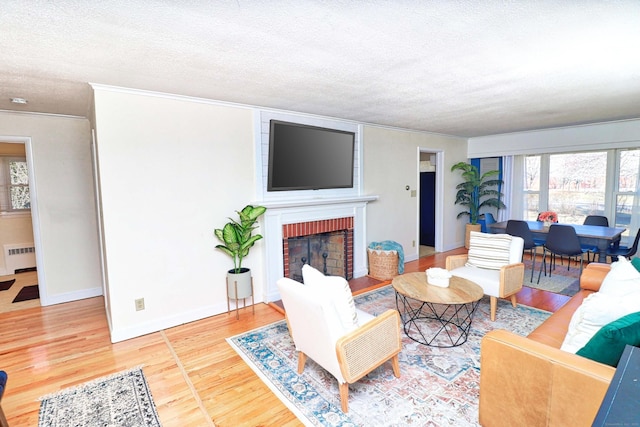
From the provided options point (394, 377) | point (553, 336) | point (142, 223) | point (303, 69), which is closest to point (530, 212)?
point (553, 336)

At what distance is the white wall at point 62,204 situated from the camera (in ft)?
12.2

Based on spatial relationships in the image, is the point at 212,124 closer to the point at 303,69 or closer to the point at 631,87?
the point at 303,69

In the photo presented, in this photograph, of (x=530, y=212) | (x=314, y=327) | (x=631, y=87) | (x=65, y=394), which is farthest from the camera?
(x=530, y=212)

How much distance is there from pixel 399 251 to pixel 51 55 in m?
4.20

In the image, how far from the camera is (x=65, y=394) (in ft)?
7.25

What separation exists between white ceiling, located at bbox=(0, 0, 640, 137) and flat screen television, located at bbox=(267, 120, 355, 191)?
1.56ft

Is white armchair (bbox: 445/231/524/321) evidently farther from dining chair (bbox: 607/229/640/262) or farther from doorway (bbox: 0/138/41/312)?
doorway (bbox: 0/138/41/312)

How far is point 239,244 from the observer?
133 inches

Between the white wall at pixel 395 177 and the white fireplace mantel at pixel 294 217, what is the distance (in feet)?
1.16

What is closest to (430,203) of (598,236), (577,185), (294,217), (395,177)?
(395,177)

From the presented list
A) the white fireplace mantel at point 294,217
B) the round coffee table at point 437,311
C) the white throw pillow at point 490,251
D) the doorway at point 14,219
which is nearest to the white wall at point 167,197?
the white fireplace mantel at point 294,217

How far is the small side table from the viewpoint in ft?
2.28

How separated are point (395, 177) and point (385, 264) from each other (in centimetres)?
150

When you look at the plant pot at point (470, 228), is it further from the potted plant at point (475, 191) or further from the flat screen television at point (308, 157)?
the flat screen television at point (308, 157)
